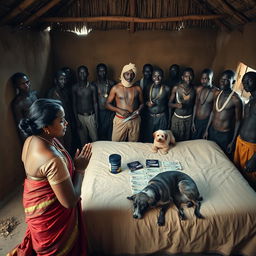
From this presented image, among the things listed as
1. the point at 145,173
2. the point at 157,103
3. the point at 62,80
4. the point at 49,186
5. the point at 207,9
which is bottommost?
the point at 145,173

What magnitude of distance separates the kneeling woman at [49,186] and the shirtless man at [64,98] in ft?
8.09

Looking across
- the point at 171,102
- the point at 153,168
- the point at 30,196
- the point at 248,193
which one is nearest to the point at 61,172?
the point at 30,196

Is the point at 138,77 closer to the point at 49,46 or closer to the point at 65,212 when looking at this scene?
the point at 49,46

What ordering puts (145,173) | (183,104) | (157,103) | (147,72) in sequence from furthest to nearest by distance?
(147,72) → (157,103) → (183,104) → (145,173)

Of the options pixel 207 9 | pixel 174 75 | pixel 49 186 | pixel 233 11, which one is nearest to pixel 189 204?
pixel 49 186

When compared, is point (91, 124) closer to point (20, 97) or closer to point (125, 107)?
point (125, 107)

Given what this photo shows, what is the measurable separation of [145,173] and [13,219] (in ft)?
6.35

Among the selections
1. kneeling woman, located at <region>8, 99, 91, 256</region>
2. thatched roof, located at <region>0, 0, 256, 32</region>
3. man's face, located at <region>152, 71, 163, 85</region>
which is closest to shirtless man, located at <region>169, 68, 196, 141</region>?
man's face, located at <region>152, 71, 163, 85</region>

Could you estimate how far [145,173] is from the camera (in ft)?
9.50

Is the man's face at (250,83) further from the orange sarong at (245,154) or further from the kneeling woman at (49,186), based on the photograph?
the kneeling woman at (49,186)

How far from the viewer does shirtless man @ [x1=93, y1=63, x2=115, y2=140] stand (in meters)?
4.63

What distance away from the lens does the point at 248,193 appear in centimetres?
253

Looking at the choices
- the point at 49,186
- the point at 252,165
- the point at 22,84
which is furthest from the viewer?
the point at 22,84

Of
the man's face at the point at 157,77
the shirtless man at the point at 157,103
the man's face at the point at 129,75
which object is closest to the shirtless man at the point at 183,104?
the shirtless man at the point at 157,103
